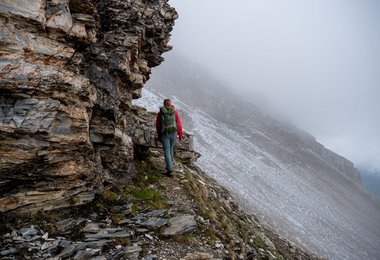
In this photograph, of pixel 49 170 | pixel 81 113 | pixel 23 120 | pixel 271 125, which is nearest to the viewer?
pixel 23 120

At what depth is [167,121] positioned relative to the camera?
45.8 feet

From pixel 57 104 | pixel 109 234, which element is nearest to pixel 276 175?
pixel 109 234

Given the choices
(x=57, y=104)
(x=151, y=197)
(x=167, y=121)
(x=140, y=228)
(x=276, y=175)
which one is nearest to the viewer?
(x=57, y=104)

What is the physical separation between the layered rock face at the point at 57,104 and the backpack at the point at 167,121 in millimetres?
1938

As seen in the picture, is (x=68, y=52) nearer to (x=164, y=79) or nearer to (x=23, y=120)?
(x=23, y=120)

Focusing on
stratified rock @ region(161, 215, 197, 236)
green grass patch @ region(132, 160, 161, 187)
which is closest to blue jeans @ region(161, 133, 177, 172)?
green grass patch @ region(132, 160, 161, 187)

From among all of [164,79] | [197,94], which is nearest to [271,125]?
[197,94]

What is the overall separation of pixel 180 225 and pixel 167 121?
5.00 metres

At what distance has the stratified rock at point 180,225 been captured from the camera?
10.1 meters

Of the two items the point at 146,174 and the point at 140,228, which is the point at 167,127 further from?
the point at 140,228

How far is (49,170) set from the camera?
9.45m

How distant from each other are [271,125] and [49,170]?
171m

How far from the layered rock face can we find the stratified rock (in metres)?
2.80

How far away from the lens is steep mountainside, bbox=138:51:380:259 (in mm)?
71188
